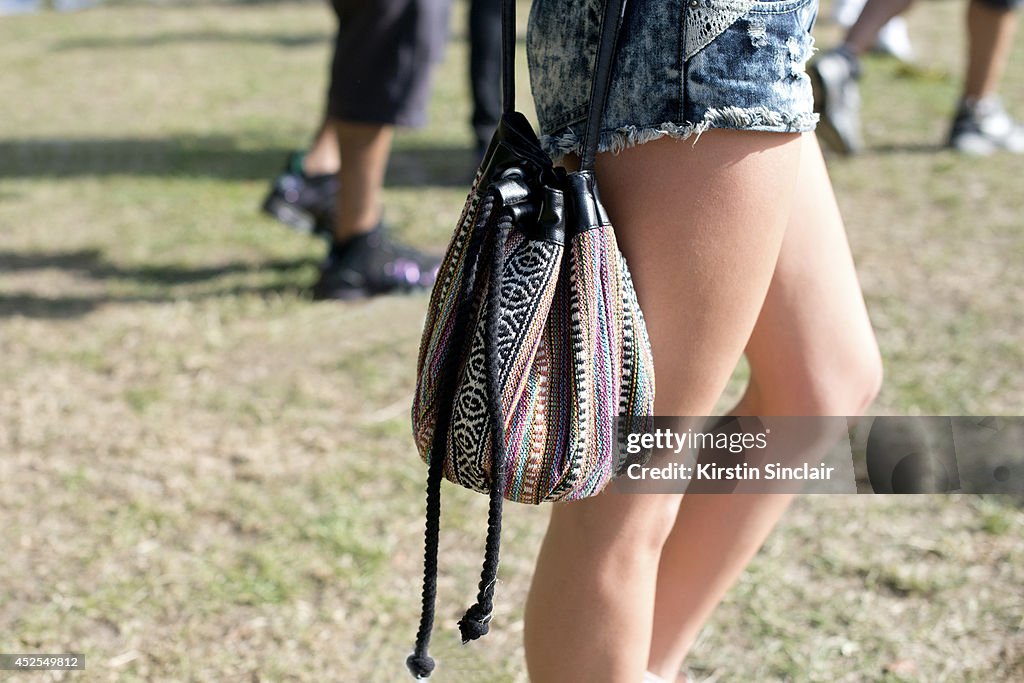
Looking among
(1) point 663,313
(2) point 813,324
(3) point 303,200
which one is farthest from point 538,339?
(3) point 303,200

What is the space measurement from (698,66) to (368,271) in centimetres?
223

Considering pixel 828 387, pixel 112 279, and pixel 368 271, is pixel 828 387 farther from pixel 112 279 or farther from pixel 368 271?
pixel 112 279

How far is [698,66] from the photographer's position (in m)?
1.02

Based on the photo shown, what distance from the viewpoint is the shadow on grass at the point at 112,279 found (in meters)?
3.22

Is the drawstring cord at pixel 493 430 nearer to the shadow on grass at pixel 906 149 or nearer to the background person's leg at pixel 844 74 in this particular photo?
the background person's leg at pixel 844 74

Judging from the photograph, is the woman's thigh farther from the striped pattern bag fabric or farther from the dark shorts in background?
the dark shorts in background

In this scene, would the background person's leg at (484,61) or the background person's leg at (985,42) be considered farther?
the background person's leg at (985,42)

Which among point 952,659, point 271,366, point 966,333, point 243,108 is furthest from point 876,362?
point 243,108

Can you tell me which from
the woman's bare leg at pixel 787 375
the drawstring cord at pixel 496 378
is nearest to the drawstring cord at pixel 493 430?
the drawstring cord at pixel 496 378

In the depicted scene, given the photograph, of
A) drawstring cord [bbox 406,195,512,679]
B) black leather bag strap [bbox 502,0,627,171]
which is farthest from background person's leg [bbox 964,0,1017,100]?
drawstring cord [bbox 406,195,512,679]

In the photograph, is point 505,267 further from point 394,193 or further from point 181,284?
point 394,193

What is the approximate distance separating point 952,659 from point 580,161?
1.18 m

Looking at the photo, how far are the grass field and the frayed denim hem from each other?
1.03 meters

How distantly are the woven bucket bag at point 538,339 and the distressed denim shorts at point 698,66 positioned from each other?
30mm
